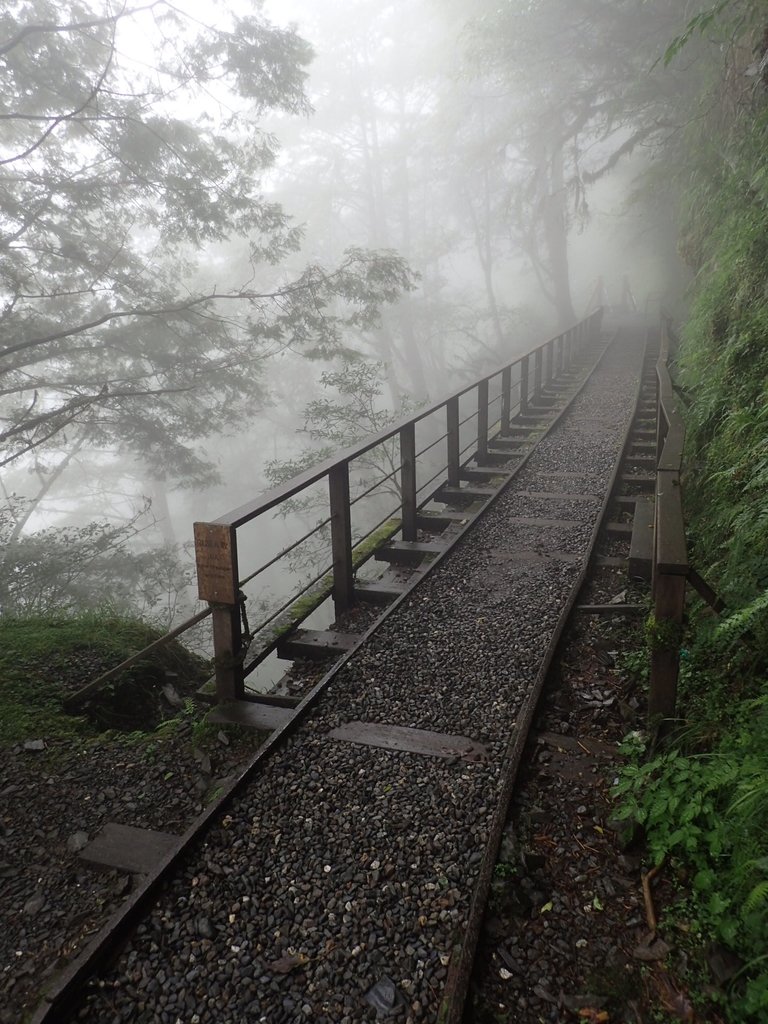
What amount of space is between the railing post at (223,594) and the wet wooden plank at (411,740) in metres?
0.76

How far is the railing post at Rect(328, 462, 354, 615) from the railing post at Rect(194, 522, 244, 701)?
4.04 feet

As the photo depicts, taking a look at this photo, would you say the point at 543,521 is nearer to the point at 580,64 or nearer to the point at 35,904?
the point at 35,904

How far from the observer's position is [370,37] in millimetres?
27016

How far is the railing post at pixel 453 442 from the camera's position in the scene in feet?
24.8

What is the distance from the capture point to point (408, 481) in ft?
20.8

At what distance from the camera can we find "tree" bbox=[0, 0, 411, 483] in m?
9.67

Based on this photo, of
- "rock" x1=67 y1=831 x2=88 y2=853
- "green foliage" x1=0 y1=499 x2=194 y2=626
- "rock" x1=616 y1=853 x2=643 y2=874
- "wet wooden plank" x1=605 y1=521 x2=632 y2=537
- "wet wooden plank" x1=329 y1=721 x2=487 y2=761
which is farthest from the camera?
"green foliage" x1=0 y1=499 x2=194 y2=626

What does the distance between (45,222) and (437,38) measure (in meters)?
22.8

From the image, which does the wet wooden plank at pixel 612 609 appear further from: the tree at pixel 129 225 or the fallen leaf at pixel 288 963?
the tree at pixel 129 225

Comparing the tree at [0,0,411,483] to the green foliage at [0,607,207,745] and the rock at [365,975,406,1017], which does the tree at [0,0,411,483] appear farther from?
the rock at [365,975,406,1017]

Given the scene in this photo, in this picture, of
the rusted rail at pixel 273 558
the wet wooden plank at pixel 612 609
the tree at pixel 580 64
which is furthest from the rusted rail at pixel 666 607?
the tree at pixel 580 64

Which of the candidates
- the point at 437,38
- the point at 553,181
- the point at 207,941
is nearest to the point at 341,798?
the point at 207,941

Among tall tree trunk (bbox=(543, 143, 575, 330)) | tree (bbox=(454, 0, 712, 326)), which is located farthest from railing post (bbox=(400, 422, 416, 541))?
tall tree trunk (bbox=(543, 143, 575, 330))

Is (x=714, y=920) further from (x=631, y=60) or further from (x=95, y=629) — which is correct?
(x=631, y=60)
